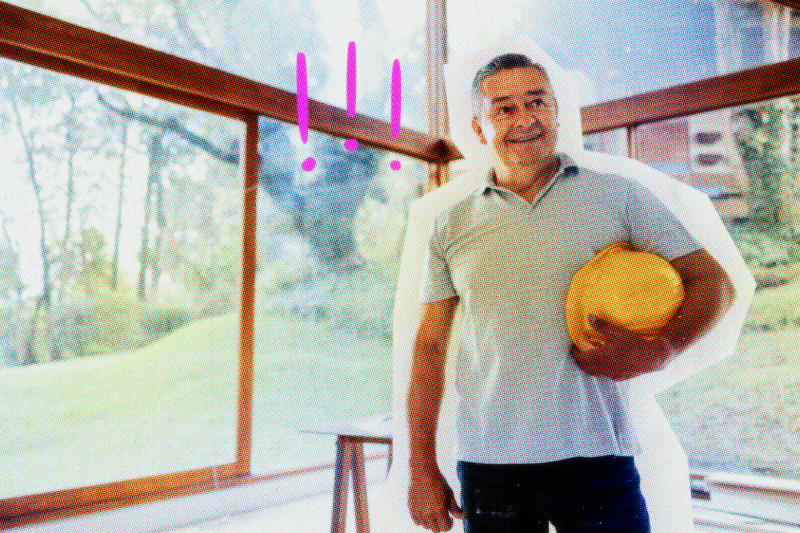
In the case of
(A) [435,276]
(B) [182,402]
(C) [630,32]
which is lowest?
(B) [182,402]

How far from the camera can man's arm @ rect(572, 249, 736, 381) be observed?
2.91ft

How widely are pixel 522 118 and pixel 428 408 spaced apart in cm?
53

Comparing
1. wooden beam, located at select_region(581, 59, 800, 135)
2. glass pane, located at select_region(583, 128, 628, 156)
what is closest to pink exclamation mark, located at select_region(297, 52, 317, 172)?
wooden beam, located at select_region(581, 59, 800, 135)

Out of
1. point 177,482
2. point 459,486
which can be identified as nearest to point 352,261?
point 177,482

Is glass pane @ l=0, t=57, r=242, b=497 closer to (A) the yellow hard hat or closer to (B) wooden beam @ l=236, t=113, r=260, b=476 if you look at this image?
(B) wooden beam @ l=236, t=113, r=260, b=476

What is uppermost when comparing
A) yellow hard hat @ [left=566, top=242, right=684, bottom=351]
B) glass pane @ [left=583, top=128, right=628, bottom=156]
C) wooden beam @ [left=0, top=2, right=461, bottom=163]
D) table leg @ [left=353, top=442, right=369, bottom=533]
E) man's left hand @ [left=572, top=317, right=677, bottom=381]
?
wooden beam @ [left=0, top=2, right=461, bottom=163]

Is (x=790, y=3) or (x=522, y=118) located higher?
(x=790, y=3)

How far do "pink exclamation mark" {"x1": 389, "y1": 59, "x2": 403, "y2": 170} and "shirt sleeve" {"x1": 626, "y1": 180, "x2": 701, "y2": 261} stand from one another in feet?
6.53

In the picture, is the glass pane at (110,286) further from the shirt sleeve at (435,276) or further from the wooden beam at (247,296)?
the shirt sleeve at (435,276)

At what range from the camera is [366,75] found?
321cm

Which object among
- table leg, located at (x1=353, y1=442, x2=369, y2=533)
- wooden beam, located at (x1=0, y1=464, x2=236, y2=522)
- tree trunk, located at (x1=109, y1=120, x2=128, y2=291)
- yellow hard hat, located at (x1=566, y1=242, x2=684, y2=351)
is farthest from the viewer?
tree trunk, located at (x1=109, y1=120, x2=128, y2=291)

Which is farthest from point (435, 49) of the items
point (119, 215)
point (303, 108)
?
point (119, 215)

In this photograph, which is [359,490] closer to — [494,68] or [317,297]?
[317,297]

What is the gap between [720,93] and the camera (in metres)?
2.54
